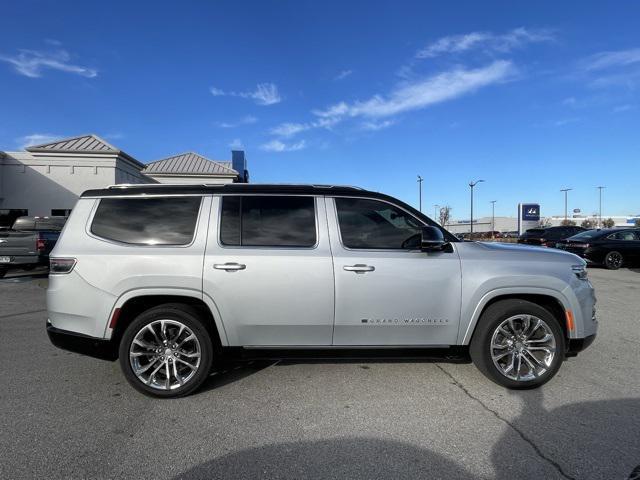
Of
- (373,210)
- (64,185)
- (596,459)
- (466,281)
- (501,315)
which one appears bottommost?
(596,459)

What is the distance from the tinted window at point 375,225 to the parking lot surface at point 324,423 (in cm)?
142

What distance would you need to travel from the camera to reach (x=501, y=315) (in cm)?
413

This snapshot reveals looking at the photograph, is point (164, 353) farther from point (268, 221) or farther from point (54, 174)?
point (54, 174)

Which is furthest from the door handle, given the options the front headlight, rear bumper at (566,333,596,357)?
rear bumper at (566,333,596,357)

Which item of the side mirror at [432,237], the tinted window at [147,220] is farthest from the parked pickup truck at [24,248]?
the side mirror at [432,237]

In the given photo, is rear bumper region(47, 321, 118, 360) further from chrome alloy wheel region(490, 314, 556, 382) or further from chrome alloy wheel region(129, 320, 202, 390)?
chrome alloy wheel region(490, 314, 556, 382)

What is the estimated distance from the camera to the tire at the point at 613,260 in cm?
1560

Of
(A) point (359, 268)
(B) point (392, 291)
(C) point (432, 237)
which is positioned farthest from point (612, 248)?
(A) point (359, 268)

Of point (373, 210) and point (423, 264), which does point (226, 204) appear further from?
point (423, 264)

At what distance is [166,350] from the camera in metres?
4.00

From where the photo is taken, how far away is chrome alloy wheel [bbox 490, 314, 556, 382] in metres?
4.18

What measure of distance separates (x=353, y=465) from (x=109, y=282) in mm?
2596

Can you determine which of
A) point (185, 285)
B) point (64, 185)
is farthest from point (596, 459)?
point (64, 185)

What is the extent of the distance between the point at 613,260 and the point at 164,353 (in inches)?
657
